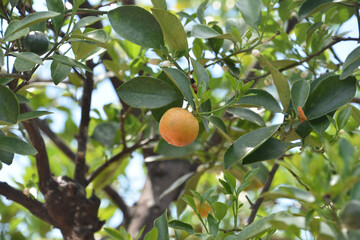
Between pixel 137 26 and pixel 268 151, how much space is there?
0.38 metres

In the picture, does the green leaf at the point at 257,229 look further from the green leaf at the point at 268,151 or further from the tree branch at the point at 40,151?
the tree branch at the point at 40,151

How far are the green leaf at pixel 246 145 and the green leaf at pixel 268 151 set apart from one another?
3cm

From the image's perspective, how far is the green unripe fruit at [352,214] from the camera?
59 cm

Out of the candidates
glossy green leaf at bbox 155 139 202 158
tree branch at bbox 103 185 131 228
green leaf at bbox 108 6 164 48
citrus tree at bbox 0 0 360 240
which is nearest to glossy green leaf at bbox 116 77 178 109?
citrus tree at bbox 0 0 360 240

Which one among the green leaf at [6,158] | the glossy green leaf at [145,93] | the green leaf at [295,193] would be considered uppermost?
the glossy green leaf at [145,93]

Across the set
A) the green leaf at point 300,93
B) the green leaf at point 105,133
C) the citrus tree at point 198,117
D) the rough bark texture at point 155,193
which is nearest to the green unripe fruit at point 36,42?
the citrus tree at point 198,117

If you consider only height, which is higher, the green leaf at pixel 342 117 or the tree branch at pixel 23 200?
the green leaf at pixel 342 117

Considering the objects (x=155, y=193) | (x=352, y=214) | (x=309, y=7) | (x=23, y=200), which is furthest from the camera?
(x=155, y=193)

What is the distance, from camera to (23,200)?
1287 millimetres

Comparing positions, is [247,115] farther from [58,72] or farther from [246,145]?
[58,72]

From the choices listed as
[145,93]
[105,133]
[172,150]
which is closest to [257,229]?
[145,93]

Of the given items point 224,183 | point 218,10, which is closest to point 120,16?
point 224,183

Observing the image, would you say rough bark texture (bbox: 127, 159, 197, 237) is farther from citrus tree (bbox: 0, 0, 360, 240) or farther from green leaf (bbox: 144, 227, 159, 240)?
green leaf (bbox: 144, 227, 159, 240)

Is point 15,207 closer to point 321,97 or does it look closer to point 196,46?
point 196,46
